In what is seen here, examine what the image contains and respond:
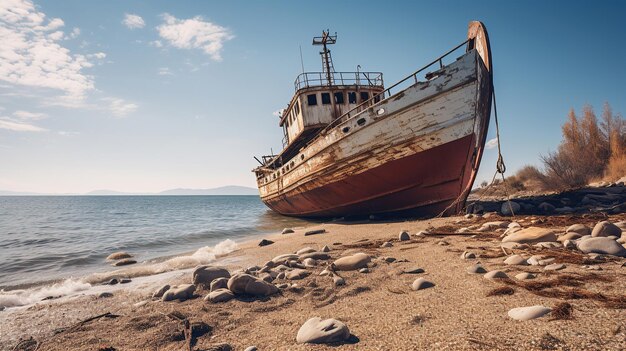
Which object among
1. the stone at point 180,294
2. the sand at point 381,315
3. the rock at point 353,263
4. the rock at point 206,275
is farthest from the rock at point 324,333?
the rock at point 206,275

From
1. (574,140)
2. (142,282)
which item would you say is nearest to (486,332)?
(142,282)

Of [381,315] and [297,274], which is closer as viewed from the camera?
[381,315]

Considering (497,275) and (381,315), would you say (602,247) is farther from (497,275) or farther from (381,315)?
(381,315)

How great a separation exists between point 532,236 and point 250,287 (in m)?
4.80

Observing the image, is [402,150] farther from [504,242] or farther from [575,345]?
[575,345]

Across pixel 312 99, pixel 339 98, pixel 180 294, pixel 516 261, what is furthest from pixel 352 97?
pixel 180 294

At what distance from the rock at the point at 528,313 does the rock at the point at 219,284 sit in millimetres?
3617

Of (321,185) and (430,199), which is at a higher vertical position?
(321,185)

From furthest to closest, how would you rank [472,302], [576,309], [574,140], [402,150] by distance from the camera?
[574,140] → [402,150] → [472,302] → [576,309]

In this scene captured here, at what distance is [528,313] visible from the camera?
2.43 m

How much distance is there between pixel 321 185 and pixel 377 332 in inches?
418

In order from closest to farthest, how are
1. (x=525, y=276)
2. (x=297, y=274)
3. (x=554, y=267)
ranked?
1. (x=525, y=276)
2. (x=554, y=267)
3. (x=297, y=274)

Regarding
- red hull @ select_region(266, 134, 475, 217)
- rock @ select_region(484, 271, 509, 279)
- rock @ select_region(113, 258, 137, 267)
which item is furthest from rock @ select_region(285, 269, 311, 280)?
red hull @ select_region(266, 134, 475, 217)

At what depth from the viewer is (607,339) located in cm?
196
